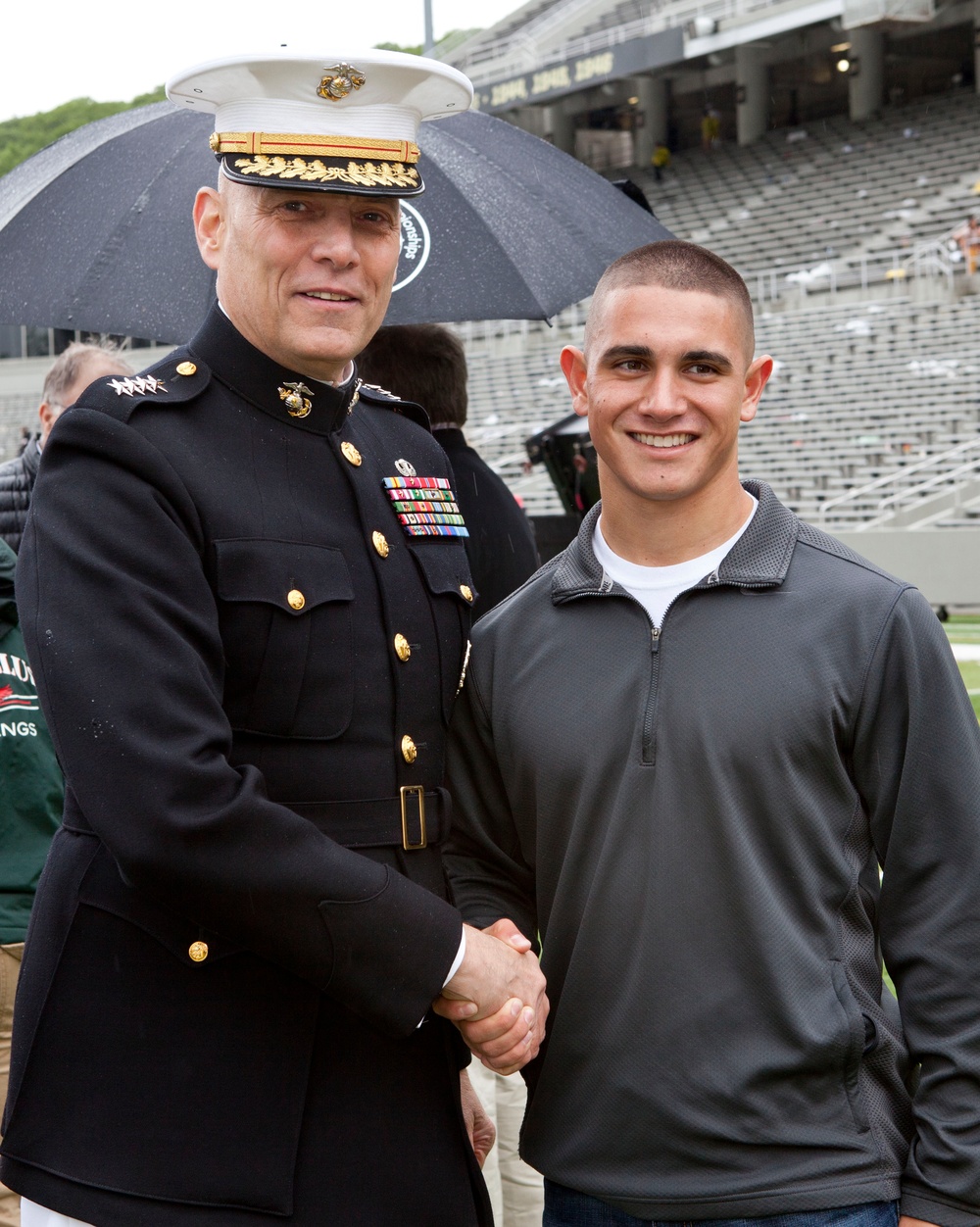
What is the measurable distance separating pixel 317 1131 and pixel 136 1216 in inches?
9.6

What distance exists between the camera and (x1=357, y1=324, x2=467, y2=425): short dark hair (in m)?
3.67

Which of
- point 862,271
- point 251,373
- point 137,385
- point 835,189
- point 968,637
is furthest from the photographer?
point 835,189

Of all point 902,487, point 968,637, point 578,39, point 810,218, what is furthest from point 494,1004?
point 578,39

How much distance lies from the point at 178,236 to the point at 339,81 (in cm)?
160

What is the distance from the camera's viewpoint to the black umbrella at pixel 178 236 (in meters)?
3.50

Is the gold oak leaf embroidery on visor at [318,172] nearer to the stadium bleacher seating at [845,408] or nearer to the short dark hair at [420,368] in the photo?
the short dark hair at [420,368]

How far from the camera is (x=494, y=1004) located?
1875mm

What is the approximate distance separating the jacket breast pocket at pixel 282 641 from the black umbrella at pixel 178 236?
1656 millimetres

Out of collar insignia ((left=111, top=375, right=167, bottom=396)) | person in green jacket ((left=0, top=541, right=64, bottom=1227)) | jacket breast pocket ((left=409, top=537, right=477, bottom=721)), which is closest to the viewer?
collar insignia ((left=111, top=375, right=167, bottom=396))

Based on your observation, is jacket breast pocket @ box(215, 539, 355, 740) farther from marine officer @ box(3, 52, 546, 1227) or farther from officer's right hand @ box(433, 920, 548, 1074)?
officer's right hand @ box(433, 920, 548, 1074)

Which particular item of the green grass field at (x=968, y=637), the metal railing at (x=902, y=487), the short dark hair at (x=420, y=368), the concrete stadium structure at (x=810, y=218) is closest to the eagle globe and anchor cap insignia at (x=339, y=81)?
the short dark hair at (x=420, y=368)

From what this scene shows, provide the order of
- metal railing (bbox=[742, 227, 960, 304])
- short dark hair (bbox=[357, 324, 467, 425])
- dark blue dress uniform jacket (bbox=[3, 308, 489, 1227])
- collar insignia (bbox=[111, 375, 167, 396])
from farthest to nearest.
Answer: metal railing (bbox=[742, 227, 960, 304]) < short dark hair (bbox=[357, 324, 467, 425]) < collar insignia (bbox=[111, 375, 167, 396]) < dark blue dress uniform jacket (bbox=[3, 308, 489, 1227])

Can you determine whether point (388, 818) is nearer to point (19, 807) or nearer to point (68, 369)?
point (19, 807)

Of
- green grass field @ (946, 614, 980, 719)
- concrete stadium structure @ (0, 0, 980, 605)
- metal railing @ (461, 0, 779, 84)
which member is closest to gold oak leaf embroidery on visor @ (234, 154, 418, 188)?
green grass field @ (946, 614, 980, 719)
